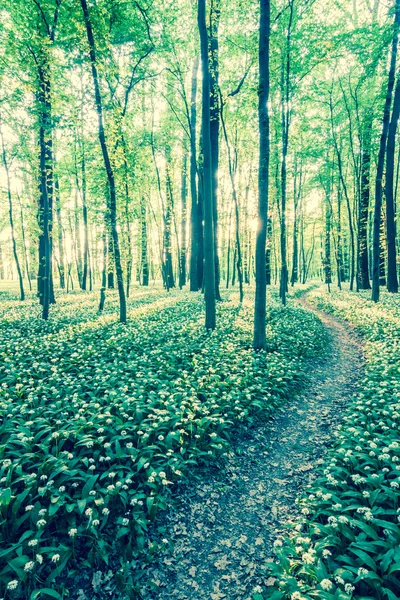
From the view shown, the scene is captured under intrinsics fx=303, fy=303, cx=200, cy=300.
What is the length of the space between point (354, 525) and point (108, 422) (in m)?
3.77

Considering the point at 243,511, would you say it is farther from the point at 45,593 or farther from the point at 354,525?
the point at 45,593

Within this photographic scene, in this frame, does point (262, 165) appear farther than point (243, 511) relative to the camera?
Yes

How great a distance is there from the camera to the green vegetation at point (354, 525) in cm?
300

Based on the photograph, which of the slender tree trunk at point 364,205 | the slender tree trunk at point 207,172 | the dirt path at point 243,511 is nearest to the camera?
the dirt path at point 243,511

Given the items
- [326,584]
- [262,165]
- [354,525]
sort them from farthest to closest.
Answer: [262,165], [354,525], [326,584]

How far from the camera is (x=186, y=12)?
1698 centimetres

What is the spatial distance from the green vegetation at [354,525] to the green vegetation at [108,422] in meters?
1.84

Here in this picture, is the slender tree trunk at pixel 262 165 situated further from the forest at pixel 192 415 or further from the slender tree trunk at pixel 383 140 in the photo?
the slender tree trunk at pixel 383 140

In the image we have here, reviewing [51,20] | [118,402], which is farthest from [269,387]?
[51,20]

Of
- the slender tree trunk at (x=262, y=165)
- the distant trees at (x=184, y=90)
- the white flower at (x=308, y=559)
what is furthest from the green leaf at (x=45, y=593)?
the distant trees at (x=184, y=90)

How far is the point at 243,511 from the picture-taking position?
470 cm

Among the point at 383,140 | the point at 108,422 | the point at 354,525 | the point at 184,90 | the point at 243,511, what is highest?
the point at 184,90

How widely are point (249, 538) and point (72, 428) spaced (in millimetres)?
3237

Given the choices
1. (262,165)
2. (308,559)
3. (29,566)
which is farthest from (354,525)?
(262,165)
